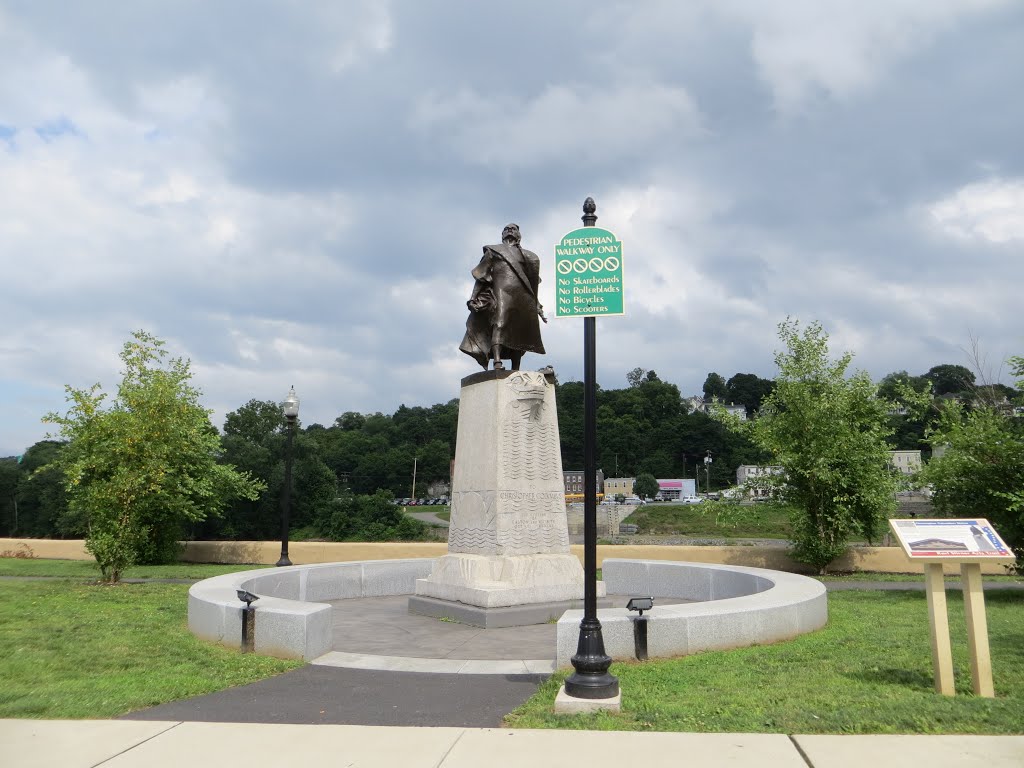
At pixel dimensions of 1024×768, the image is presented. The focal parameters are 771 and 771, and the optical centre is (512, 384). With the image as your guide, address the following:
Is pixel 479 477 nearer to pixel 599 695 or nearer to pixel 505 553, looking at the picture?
pixel 505 553

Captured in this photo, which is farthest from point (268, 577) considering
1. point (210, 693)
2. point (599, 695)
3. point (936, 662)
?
point (936, 662)

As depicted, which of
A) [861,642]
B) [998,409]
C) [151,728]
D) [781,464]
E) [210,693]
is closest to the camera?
[151,728]

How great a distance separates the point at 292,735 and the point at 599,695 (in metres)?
2.16

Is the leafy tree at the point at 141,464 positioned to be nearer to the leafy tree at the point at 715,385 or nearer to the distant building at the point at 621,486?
the distant building at the point at 621,486

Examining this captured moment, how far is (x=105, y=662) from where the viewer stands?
765 cm

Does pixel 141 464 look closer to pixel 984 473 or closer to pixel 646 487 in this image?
pixel 984 473

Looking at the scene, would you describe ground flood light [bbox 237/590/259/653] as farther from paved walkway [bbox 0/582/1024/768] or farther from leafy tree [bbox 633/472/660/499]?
leafy tree [bbox 633/472/660/499]

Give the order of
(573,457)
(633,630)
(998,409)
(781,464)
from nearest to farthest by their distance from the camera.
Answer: (633,630) → (998,409) → (781,464) → (573,457)

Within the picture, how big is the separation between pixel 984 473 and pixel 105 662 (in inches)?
510

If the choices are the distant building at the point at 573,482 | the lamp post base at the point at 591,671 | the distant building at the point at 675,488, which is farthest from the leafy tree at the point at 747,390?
the lamp post base at the point at 591,671

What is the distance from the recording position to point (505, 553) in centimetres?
1116

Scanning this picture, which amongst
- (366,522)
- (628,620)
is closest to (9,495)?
(366,522)

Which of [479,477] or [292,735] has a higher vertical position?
[479,477]

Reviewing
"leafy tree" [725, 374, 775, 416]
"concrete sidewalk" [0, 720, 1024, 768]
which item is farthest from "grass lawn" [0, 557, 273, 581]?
"leafy tree" [725, 374, 775, 416]
